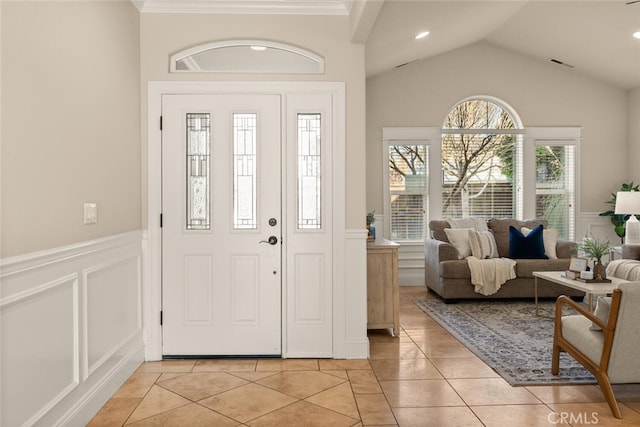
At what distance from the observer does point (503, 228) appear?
6797 millimetres

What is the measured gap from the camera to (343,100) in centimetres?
398

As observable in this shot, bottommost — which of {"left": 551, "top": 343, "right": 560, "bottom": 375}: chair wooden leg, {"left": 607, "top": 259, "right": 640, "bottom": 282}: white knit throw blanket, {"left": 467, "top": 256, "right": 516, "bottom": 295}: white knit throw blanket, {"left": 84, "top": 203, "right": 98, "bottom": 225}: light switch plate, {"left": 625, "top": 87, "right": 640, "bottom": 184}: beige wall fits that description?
{"left": 551, "top": 343, "right": 560, "bottom": 375}: chair wooden leg

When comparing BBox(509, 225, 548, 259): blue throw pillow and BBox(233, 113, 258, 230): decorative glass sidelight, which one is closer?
BBox(233, 113, 258, 230): decorative glass sidelight

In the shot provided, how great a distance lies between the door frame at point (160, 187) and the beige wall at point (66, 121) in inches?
6.7

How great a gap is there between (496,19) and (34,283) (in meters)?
6.16

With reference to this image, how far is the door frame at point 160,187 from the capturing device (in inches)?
155

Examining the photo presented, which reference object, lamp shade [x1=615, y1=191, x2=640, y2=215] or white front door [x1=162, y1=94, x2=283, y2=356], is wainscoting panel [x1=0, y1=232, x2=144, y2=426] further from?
lamp shade [x1=615, y1=191, x2=640, y2=215]

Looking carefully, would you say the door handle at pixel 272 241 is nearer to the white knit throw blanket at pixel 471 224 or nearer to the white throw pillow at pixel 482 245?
the white throw pillow at pixel 482 245

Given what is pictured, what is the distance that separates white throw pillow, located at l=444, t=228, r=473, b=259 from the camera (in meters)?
6.38

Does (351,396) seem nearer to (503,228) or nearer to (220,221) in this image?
(220,221)

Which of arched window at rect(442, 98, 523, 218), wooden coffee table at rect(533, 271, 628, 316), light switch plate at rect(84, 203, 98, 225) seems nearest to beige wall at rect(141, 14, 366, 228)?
light switch plate at rect(84, 203, 98, 225)

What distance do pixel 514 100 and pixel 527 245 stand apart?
245 cm

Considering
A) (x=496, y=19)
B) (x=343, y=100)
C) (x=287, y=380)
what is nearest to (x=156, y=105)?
(x=343, y=100)

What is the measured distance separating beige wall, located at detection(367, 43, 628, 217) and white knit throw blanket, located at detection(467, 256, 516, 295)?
6.04ft
